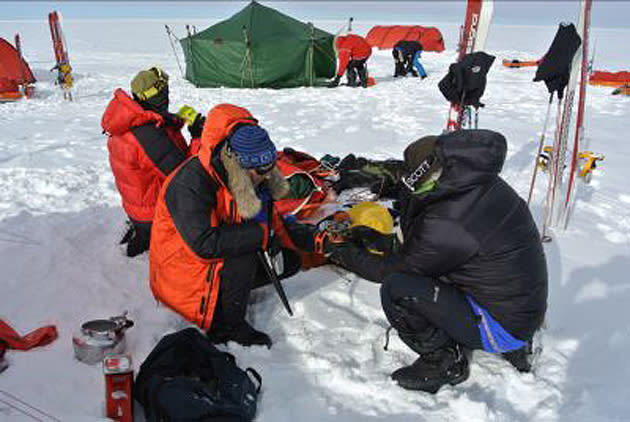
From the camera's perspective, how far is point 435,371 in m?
2.19

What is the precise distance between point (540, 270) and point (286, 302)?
127cm

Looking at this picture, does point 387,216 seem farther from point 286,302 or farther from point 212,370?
point 212,370

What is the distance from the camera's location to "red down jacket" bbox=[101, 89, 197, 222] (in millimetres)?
2980

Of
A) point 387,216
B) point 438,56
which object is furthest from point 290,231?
point 438,56

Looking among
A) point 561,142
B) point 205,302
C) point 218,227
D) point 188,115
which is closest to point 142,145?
point 188,115

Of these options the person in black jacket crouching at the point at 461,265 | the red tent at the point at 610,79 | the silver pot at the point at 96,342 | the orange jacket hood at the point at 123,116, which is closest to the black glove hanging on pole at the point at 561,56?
the person in black jacket crouching at the point at 461,265

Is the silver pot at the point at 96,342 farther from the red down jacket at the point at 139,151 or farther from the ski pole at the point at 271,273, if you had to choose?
the red down jacket at the point at 139,151

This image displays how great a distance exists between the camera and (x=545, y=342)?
2.50m

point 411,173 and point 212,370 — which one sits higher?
point 411,173

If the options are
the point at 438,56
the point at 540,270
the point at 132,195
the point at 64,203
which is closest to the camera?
the point at 540,270

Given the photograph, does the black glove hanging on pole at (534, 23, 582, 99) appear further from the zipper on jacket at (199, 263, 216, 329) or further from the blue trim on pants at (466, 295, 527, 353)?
the zipper on jacket at (199, 263, 216, 329)

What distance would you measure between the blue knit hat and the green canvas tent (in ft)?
32.3

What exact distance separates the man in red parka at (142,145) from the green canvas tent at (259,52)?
866 centimetres

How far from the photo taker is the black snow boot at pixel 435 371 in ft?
7.13
